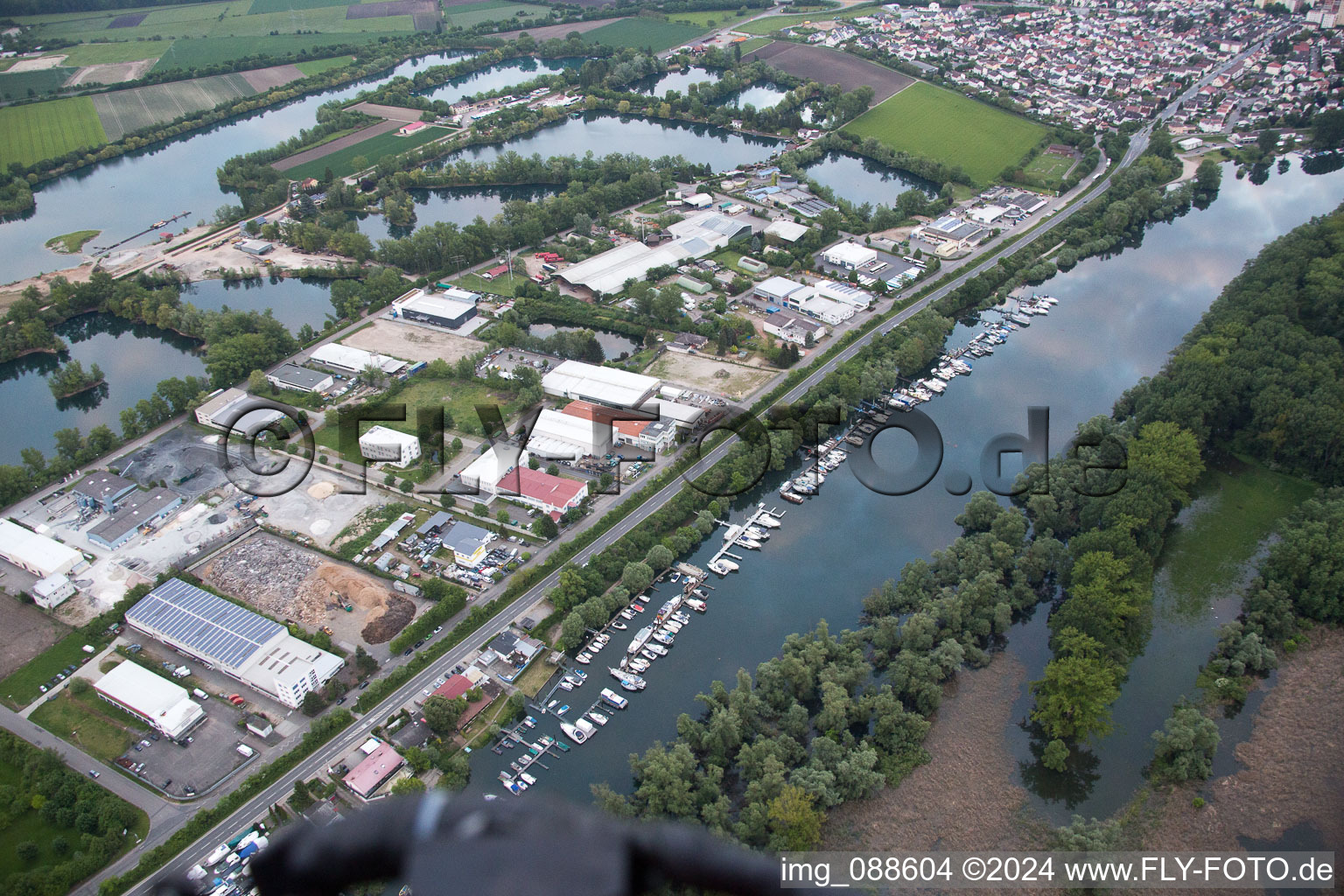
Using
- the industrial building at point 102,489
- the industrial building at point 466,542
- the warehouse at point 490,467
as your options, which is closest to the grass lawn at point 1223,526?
the industrial building at point 466,542

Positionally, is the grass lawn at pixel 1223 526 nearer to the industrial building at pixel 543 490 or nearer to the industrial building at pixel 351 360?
the industrial building at pixel 543 490

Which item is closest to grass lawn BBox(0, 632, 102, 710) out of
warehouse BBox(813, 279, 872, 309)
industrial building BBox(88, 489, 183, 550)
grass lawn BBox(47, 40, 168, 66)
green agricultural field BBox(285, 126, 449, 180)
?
industrial building BBox(88, 489, 183, 550)

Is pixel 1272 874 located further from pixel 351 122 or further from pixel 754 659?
pixel 351 122

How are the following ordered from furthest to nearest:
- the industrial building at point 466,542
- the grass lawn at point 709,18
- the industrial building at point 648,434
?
the grass lawn at point 709,18, the industrial building at point 648,434, the industrial building at point 466,542

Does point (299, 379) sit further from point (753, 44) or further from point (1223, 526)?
point (753, 44)

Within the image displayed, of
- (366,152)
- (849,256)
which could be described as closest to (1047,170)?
(849,256)

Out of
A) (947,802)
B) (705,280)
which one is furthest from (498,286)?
(947,802)
